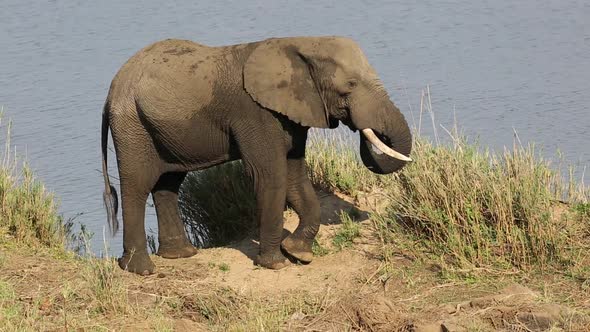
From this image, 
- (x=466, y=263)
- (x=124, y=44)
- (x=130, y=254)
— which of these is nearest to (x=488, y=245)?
(x=466, y=263)

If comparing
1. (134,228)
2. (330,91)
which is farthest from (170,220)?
(330,91)

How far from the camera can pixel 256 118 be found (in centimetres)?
1033

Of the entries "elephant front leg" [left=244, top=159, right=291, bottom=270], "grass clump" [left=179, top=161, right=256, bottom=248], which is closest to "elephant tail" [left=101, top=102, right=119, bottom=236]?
"grass clump" [left=179, top=161, right=256, bottom=248]

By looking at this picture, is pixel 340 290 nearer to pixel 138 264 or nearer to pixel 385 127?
pixel 385 127

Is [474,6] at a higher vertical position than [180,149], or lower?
lower

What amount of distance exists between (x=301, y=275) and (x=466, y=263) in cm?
133

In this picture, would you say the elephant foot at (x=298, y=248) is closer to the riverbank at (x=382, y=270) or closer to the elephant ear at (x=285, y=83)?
the riverbank at (x=382, y=270)

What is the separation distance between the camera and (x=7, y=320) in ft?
28.6

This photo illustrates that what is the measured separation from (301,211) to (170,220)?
116 centimetres

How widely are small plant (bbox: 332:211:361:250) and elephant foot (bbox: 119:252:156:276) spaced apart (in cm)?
148

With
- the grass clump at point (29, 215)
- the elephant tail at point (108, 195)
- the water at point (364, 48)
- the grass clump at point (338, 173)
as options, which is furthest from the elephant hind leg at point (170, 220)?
the water at point (364, 48)

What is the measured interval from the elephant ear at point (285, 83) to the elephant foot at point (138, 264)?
5.10 ft

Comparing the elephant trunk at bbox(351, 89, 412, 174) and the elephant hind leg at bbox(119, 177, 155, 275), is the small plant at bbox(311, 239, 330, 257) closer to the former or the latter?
the elephant trunk at bbox(351, 89, 412, 174)

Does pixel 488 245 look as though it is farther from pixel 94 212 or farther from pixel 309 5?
pixel 309 5
